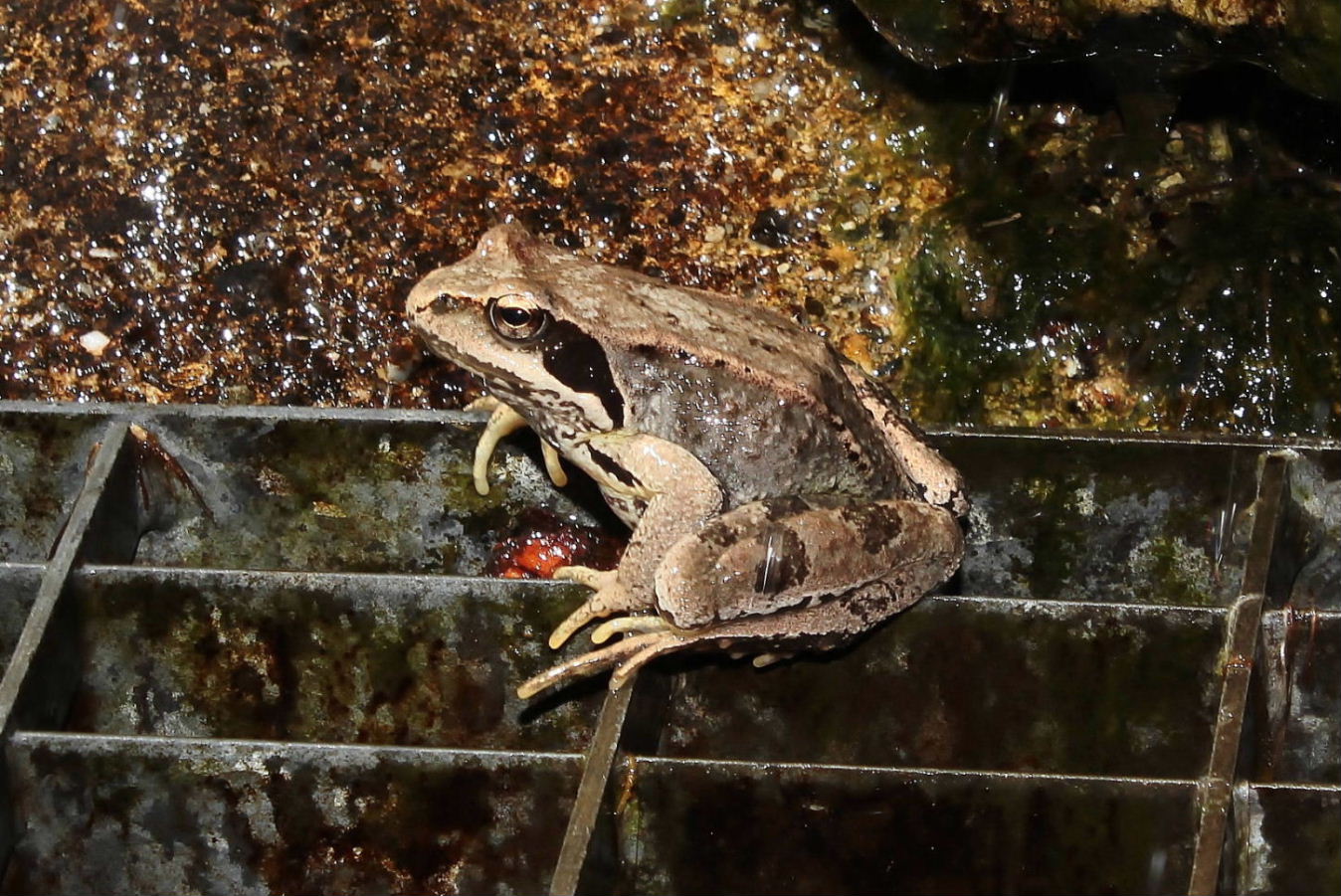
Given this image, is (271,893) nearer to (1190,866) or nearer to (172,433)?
(172,433)

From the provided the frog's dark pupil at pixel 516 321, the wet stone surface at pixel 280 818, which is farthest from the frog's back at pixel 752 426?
the wet stone surface at pixel 280 818

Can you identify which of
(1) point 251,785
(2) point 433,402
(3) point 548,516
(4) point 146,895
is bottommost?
(4) point 146,895

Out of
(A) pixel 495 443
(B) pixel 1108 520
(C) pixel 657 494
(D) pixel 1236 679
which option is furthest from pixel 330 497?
(D) pixel 1236 679

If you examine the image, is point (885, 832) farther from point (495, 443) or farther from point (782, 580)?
point (495, 443)

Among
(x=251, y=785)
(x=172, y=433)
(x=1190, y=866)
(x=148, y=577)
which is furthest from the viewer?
(x=172, y=433)

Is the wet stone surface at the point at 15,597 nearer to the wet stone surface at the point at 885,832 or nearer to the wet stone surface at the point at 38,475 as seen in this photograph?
the wet stone surface at the point at 38,475

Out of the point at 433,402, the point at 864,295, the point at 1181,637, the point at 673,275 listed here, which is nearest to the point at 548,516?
the point at 433,402
